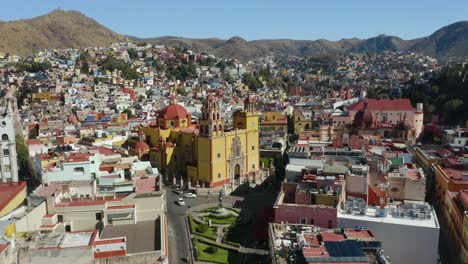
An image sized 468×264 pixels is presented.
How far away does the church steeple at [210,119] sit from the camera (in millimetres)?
37062

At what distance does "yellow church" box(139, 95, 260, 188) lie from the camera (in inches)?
1476

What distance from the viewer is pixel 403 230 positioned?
70.8 ft

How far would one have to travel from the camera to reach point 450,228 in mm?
26172

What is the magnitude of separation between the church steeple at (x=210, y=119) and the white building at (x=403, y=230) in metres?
16.9

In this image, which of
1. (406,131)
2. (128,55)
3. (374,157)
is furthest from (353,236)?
(128,55)

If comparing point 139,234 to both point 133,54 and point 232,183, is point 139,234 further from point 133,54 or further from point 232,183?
point 133,54

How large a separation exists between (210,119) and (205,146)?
2.50 metres

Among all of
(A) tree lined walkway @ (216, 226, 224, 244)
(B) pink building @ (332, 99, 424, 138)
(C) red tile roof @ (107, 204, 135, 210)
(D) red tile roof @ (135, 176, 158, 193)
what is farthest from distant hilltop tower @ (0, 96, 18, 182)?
(B) pink building @ (332, 99, 424, 138)

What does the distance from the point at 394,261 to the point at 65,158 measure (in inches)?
925

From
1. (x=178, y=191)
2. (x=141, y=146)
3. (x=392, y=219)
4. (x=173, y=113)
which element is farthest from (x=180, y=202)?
(x=392, y=219)

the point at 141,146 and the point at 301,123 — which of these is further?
the point at 301,123

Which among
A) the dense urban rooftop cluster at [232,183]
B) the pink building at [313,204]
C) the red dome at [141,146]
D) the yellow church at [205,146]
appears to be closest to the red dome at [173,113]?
the yellow church at [205,146]

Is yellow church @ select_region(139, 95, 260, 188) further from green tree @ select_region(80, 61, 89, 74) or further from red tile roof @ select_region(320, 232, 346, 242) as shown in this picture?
green tree @ select_region(80, 61, 89, 74)

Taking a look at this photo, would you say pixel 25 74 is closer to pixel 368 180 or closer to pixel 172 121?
pixel 172 121
